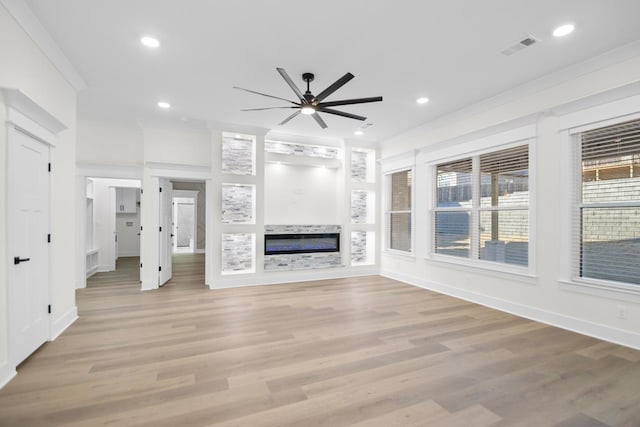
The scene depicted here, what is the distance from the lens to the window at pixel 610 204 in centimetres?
319

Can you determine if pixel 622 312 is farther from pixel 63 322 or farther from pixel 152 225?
pixel 152 225

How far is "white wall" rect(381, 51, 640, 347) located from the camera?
3.25 metres

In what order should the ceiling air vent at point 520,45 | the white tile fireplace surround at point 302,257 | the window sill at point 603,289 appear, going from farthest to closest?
the white tile fireplace surround at point 302,257, the window sill at point 603,289, the ceiling air vent at point 520,45

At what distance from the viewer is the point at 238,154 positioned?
6070mm

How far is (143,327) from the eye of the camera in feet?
12.0

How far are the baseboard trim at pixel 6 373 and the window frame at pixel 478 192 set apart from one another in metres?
5.40

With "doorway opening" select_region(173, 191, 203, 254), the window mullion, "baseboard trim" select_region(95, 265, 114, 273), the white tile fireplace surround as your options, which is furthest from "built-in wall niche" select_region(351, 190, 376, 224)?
"doorway opening" select_region(173, 191, 203, 254)

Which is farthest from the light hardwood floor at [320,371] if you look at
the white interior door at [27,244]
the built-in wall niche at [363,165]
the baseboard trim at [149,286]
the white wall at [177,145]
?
the built-in wall niche at [363,165]

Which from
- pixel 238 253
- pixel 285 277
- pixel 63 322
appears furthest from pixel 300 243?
pixel 63 322

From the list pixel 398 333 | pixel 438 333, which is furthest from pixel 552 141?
pixel 398 333

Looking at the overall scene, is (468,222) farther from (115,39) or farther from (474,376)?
(115,39)

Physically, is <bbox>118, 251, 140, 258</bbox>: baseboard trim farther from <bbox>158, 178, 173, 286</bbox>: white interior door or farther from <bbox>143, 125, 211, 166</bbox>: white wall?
<bbox>143, 125, 211, 166</bbox>: white wall

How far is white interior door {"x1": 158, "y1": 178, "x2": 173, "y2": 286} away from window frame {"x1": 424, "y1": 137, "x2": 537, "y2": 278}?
4.94 metres

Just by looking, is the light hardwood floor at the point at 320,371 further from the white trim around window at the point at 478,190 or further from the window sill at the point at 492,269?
the white trim around window at the point at 478,190
